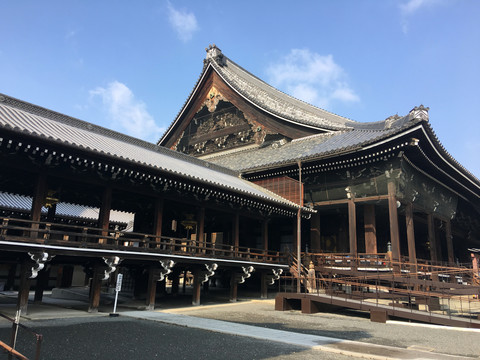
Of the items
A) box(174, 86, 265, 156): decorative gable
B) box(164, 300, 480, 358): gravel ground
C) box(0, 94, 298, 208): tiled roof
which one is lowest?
box(164, 300, 480, 358): gravel ground

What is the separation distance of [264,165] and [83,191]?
461 inches

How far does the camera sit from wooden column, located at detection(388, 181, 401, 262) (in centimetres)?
1900

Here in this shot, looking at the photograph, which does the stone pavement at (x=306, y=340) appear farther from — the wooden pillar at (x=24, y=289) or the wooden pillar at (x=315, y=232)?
the wooden pillar at (x=315, y=232)

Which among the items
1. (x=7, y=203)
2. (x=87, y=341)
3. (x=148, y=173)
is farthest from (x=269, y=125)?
(x=87, y=341)

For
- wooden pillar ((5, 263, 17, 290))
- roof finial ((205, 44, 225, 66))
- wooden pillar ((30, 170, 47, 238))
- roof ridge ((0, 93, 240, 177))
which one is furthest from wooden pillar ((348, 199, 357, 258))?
wooden pillar ((5, 263, 17, 290))

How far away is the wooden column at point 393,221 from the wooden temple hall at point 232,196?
57 millimetres

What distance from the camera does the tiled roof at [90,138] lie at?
43.1 feet

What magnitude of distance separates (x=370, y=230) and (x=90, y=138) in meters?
15.9

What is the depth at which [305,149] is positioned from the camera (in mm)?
24422

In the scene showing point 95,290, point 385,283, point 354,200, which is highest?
point 354,200

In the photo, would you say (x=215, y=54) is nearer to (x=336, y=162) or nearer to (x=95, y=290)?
(x=336, y=162)

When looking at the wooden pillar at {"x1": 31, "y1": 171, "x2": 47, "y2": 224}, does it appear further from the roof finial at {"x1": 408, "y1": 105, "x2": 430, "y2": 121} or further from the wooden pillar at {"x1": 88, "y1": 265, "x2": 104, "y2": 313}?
the roof finial at {"x1": 408, "y1": 105, "x2": 430, "y2": 121}

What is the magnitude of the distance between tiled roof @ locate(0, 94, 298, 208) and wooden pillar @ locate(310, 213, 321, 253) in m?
2.91

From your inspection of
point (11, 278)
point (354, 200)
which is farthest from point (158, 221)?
point (11, 278)
